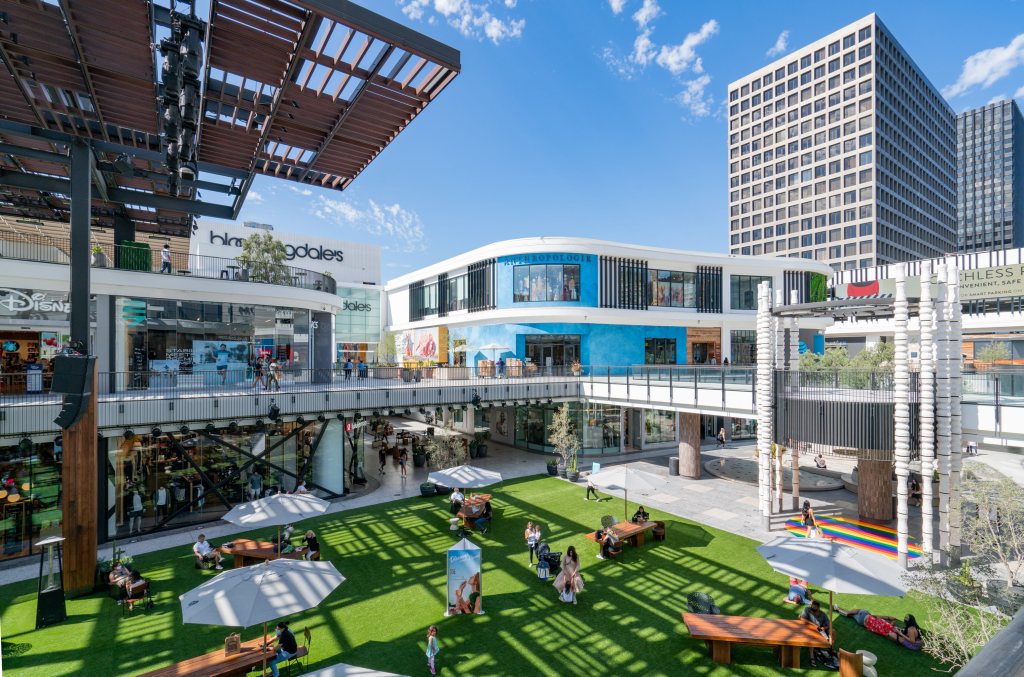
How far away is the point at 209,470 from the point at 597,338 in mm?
24649

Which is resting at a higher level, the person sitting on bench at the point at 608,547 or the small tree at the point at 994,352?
the small tree at the point at 994,352

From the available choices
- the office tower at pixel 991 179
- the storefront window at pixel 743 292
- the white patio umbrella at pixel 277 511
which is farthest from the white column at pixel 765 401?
the office tower at pixel 991 179

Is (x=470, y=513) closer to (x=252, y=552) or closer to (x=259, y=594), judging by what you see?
(x=252, y=552)

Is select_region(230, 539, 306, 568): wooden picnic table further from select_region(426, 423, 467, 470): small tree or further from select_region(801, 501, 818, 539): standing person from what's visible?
select_region(801, 501, 818, 539): standing person

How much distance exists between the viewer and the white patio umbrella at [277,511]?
14.1 metres

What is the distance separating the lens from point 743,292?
41.9 m

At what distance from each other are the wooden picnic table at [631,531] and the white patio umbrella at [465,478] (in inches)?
168

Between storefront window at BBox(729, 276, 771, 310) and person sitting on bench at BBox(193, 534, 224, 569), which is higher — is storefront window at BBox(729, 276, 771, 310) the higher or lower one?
the higher one

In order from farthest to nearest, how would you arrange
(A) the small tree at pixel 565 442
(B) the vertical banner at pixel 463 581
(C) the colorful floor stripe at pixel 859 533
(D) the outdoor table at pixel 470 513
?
(A) the small tree at pixel 565 442
(D) the outdoor table at pixel 470 513
(C) the colorful floor stripe at pixel 859 533
(B) the vertical banner at pixel 463 581

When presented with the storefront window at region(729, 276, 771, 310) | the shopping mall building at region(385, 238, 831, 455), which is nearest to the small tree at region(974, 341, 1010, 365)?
the shopping mall building at region(385, 238, 831, 455)

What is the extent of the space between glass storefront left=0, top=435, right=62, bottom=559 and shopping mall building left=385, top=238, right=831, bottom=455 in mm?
19910

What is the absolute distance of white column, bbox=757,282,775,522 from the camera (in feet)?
58.6

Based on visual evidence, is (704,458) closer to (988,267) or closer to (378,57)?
(378,57)

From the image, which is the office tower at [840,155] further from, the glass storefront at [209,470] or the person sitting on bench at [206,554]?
the person sitting on bench at [206,554]
